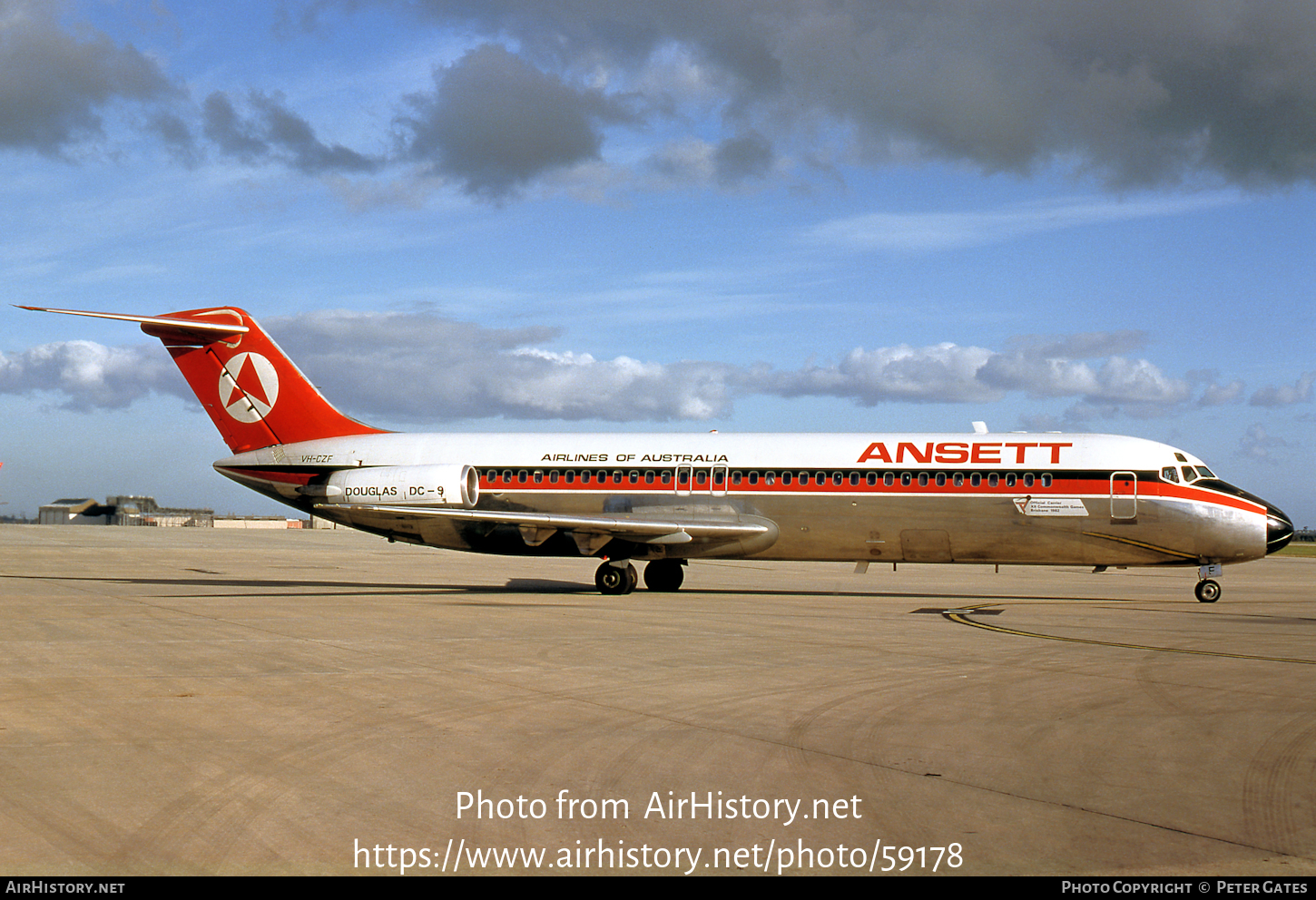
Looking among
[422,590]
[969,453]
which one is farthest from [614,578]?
[969,453]

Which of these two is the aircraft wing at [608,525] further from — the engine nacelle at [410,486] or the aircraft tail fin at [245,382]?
the aircraft tail fin at [245,382]

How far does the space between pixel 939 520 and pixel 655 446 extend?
7032mm

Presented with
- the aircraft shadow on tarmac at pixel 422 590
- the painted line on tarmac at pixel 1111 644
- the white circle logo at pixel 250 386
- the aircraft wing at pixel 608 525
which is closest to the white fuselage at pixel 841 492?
the aircraft wing at pixel 608 525

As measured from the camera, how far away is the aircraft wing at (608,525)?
25.3 meters

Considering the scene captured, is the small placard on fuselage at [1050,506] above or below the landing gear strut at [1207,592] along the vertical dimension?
above

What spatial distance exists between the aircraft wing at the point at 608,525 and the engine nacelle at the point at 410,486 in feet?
0.79

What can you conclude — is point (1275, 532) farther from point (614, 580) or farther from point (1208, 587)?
point (614, 580)

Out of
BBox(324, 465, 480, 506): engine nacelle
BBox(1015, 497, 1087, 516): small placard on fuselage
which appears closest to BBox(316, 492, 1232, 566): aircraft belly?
BBox(1015, 497, 1087, 516): small placard on fuselage

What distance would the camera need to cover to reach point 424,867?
5.97 meters

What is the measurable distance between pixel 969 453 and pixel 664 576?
805 centimetres

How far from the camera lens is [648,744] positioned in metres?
9.07
